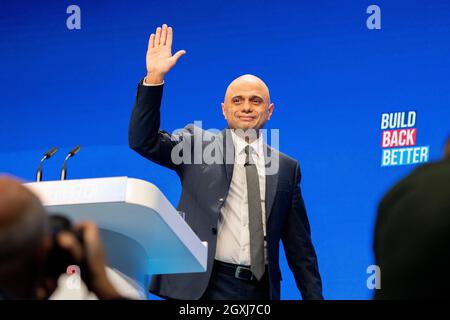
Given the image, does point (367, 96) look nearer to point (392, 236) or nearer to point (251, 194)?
point (251, 194)

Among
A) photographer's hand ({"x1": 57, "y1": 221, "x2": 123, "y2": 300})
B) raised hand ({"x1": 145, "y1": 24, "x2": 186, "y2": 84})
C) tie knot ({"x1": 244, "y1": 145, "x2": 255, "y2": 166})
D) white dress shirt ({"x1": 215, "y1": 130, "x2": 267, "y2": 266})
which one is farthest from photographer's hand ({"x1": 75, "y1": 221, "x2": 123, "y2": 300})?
tie knot ({"x1": 244, "y1": 145, "x2": 255, "y2": 166})

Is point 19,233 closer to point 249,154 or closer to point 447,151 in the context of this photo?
point 447,151

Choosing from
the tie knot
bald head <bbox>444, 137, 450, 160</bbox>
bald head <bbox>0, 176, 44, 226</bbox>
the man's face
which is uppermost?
the man's face

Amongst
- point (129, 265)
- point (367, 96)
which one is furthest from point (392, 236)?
point (367, 96)

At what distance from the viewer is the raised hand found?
9.20ft

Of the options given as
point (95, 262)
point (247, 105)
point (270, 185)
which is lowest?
point (95, 262)

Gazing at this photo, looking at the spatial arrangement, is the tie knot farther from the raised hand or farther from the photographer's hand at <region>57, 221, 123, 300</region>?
the photographer's hand at <region>57, 221, 123, 300</region>

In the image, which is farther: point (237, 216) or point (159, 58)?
Answer: point (237, 216)

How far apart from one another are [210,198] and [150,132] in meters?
0.33

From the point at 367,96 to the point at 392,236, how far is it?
11.7 feet

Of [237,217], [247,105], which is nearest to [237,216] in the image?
[237,217]

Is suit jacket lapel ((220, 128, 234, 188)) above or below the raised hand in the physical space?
below

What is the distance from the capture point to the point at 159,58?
2846 mm

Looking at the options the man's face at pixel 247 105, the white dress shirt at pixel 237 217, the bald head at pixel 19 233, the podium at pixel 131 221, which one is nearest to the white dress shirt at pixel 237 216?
the white dress shirt at pixel 237 217
